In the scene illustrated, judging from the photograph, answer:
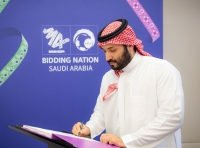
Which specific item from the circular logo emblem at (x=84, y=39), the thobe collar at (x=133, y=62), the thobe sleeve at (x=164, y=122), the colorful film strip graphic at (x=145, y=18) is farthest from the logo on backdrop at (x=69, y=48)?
the thobe sleeve at (x=164, y=122)

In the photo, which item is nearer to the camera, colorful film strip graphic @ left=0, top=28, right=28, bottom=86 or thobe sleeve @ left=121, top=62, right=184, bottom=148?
thobe sleeve @ left=121, top=62, right=184, bottom=148

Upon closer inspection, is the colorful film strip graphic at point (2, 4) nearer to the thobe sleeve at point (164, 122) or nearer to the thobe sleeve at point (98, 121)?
the thobe sleeve at point (98, 121)

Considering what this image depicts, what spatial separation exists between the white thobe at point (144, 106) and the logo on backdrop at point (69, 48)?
40.7 inches

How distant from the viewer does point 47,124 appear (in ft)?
9.96

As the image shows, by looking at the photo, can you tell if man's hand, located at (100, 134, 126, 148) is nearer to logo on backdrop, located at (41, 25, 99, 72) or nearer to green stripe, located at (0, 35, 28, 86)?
logo on backdrop, located at (41, 25, 99, 72)

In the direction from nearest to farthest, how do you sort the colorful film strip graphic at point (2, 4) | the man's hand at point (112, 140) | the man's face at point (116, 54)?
the man's hand at point (112, 140), the man's face at point (116, 54), the colorful film strip graphic at point (2, 4)

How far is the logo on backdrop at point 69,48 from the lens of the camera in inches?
118

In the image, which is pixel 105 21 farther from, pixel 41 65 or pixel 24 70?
pixel 24 70

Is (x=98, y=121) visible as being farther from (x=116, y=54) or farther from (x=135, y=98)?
(x=116, y=54)

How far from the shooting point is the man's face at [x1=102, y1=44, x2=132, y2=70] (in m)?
1.76

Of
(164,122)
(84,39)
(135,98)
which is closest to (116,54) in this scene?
(135,98)

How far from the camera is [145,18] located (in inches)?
120

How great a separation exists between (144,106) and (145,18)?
1553 mm

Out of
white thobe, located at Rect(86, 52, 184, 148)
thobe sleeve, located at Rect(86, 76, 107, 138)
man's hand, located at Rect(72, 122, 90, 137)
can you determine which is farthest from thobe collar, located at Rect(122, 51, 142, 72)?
man's hand, located at Rect(72, 122, 90, 137)
